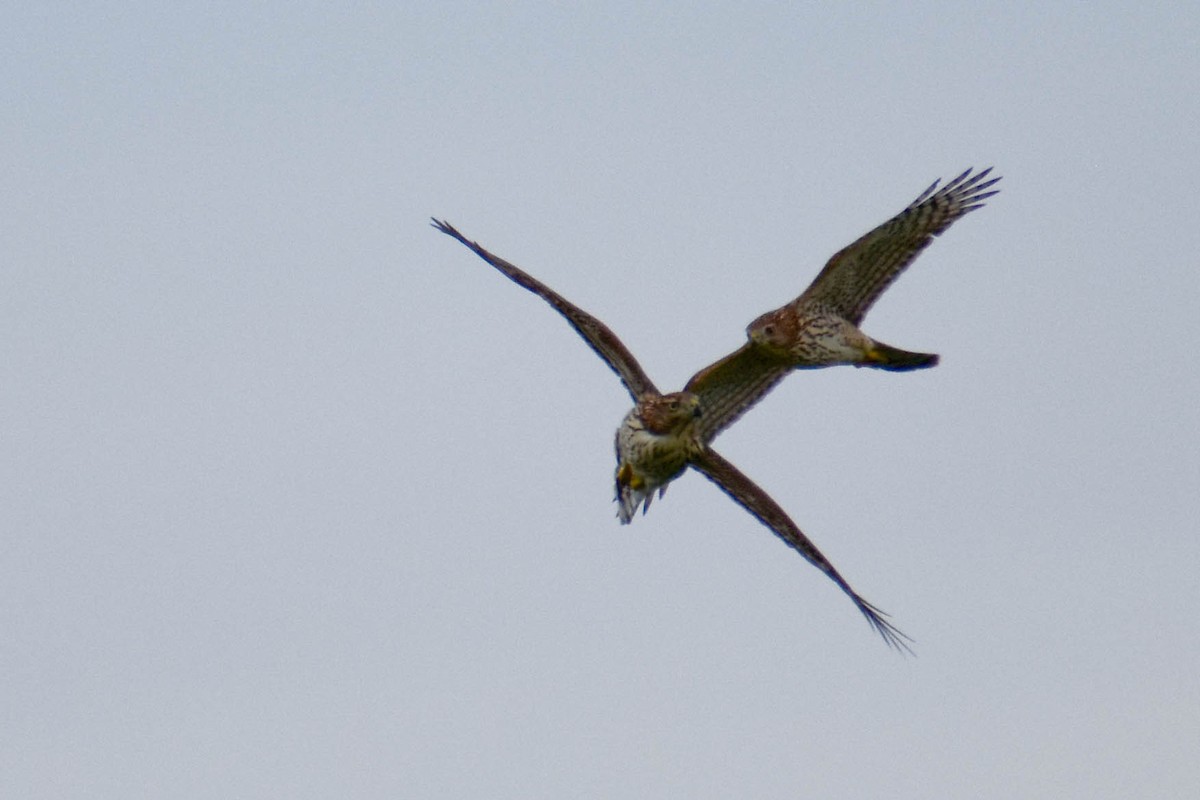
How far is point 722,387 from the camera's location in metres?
15.3

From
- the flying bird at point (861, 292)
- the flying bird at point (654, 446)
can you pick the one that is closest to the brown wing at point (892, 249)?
the flying bird at point (861, 292)

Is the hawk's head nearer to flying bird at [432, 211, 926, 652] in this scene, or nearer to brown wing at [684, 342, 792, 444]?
flying bird at [432, 211, 926, 652]

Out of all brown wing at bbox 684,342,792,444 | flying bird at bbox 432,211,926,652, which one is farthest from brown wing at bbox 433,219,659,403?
brown wing at bbox 684,342,792,444

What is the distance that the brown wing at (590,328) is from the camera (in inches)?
500

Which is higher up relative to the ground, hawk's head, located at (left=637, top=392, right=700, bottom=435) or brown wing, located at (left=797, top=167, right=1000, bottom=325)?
brown wing, located at (left=797, top=167, right=1000, bottom=325)

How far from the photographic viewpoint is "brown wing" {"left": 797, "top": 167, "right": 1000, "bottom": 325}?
48.1ft

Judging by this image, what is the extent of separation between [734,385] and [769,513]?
2.54m

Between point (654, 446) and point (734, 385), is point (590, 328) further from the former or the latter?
point (734, 385)

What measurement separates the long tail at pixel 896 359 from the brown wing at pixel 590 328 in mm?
2217

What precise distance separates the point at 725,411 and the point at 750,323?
73cm

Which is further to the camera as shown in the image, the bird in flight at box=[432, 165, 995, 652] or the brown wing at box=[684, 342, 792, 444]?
the brown wing at box=[684, 342, 792, 444]

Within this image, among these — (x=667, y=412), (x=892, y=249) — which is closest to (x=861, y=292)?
(x=892, y=249)

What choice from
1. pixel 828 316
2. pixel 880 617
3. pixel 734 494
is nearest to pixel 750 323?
pixel 828 316

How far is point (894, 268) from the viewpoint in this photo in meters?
14.9
